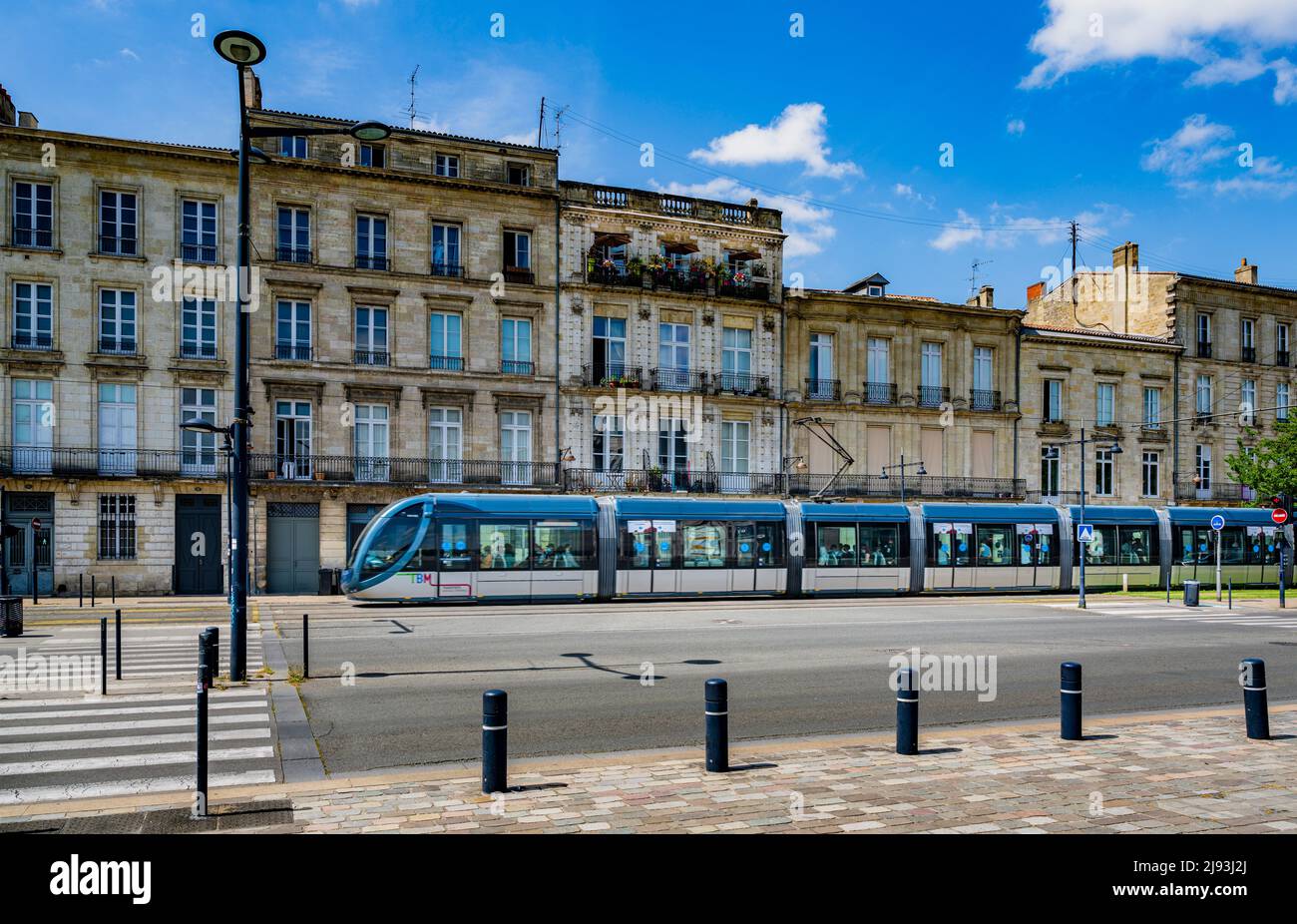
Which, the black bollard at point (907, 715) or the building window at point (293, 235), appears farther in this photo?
the building window at point (293, 235)

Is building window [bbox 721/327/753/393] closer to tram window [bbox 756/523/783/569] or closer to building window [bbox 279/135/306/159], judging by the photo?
tram window [bbox 756/523/783/569]

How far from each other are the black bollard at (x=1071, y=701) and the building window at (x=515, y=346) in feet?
94.4

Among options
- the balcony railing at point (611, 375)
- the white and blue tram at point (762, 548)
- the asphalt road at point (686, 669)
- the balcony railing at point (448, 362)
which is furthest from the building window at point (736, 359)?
the asphalt road at point (686, 669)

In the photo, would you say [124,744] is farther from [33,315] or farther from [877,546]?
[33,315]

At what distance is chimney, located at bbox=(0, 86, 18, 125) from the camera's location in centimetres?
3269

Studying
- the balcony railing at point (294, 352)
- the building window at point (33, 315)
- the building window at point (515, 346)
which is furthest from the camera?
the building window at point (515, 346)

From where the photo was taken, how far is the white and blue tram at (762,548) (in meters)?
26.0

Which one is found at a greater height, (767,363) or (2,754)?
(767,363)

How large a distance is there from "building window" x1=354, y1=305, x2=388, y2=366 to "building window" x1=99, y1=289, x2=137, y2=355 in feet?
23.4

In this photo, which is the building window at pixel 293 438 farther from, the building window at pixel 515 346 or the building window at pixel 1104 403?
the building window at pixel 1104 403

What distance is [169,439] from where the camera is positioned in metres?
32.3
